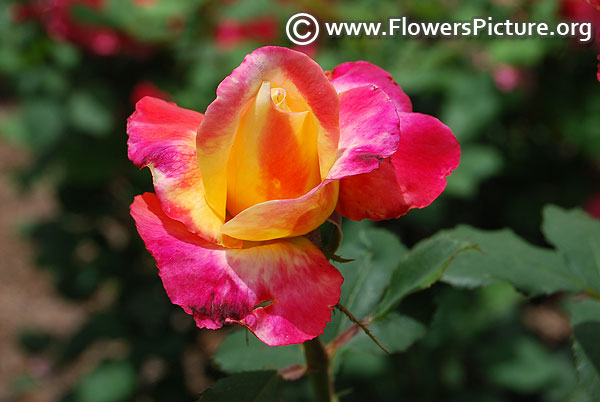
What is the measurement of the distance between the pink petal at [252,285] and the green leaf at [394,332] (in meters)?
0.18

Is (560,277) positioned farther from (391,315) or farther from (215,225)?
(215,225)

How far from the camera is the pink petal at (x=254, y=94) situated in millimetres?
451

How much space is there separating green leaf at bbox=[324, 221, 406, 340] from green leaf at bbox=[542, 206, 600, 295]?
0.60 ft

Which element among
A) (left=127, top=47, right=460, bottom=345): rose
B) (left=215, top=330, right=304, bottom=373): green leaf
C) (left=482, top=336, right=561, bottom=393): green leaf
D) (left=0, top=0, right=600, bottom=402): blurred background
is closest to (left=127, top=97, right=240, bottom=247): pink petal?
(left=127, top=47, right=460, bottom=345): rose

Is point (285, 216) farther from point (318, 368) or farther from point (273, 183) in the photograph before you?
point (318, 368)

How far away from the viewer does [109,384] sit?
64.9 inches

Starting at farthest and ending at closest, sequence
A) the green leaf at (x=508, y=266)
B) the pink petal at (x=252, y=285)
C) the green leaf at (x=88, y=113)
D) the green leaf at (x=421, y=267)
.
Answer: the green leaf at (x=88, y=113)
the green leaf at (x=508, y=266)
the green leaf at (x=421, y=267)
the pink petal at (x=252, y=285)

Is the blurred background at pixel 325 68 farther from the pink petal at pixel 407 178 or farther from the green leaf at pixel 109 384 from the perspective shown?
the pink petal at pixel 407 178

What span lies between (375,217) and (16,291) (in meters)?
3.25

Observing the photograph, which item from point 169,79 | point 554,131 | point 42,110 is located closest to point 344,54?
point 169,79

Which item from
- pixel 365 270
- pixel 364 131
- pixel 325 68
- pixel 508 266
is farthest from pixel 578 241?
pixel 325 68

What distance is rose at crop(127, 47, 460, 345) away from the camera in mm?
428

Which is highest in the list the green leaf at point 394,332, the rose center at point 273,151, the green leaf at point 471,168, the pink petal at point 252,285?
the rose center at point 273,151

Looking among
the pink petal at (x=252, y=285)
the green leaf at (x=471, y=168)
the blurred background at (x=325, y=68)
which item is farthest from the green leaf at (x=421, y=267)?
the green leaf at (x=471, y=168)
